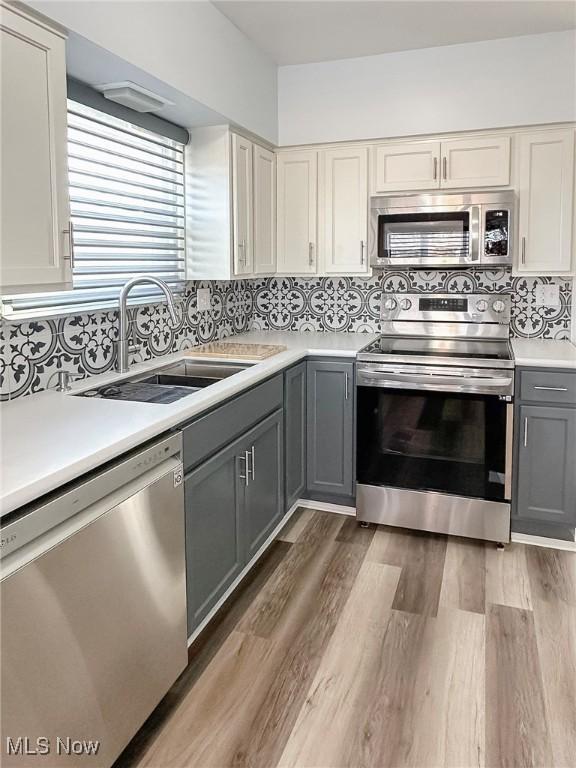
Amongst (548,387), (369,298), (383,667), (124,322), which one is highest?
(369,298)

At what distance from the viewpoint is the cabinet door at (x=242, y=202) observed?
3170mm

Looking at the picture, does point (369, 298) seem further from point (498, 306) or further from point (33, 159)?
point (33, 159)

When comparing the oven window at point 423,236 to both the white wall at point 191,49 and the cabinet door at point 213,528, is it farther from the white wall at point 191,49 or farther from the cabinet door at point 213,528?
the cabinet door at point 213,528

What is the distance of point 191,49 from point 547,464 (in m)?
2.48

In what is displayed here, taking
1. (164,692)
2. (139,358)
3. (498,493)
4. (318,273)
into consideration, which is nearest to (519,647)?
(498,493)

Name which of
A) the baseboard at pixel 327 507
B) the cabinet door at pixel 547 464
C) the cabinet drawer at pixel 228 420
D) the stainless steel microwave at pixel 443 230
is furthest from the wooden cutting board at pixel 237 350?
the cabinet door at pixel 547 464

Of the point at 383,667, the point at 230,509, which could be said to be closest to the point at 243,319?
the point at 230,509

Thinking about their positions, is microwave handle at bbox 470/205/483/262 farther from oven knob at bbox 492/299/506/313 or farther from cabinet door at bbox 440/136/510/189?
oven knob at bbox 492/299/506/313

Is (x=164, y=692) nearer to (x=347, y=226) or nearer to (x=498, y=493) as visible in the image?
(x=498, y=493)

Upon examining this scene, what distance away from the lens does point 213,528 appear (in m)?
2.25

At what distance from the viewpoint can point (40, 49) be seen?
1.75 m

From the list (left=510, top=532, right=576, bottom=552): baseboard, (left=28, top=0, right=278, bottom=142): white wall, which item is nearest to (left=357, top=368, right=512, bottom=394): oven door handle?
(left=510, top=532, right=576, bottom=552): baseboard

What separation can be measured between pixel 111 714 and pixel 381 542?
1781mm

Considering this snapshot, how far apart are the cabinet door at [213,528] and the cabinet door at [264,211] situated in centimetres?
143
